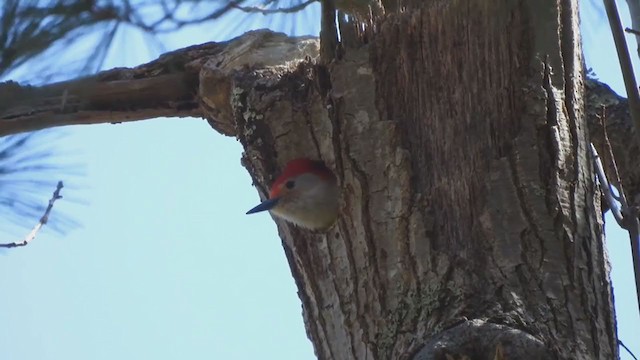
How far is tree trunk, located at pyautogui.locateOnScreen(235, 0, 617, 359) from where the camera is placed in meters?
3.37

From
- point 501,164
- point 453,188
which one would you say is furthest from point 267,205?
point 501,164

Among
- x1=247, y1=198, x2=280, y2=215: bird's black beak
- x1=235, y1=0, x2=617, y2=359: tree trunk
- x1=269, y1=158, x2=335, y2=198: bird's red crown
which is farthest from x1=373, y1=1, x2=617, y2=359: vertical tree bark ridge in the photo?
x1=247, y1=198, x2=280, y2=215: bird's black beak

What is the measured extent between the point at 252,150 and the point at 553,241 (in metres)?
1.28

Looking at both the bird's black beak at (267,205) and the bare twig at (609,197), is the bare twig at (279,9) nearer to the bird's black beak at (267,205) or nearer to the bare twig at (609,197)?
the bird's black beak at (267,205)

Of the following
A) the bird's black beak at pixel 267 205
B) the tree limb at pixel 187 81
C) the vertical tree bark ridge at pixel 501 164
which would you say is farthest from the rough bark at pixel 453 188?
the tree limb at pixel 187 81

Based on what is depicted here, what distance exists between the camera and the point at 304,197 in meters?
4.11

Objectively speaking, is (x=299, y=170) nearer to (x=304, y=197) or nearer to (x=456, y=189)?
(x=304, y=197)

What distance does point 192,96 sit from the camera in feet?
15.1

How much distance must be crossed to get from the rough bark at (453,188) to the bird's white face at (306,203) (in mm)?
89

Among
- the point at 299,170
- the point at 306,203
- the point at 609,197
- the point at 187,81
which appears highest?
the point at 187,81

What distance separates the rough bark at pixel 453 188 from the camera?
11.0 ft

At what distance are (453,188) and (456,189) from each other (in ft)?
0.04

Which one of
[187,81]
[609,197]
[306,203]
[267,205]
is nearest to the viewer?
[609,197]

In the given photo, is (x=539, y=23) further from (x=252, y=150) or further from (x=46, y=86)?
(x=46, y=86)
